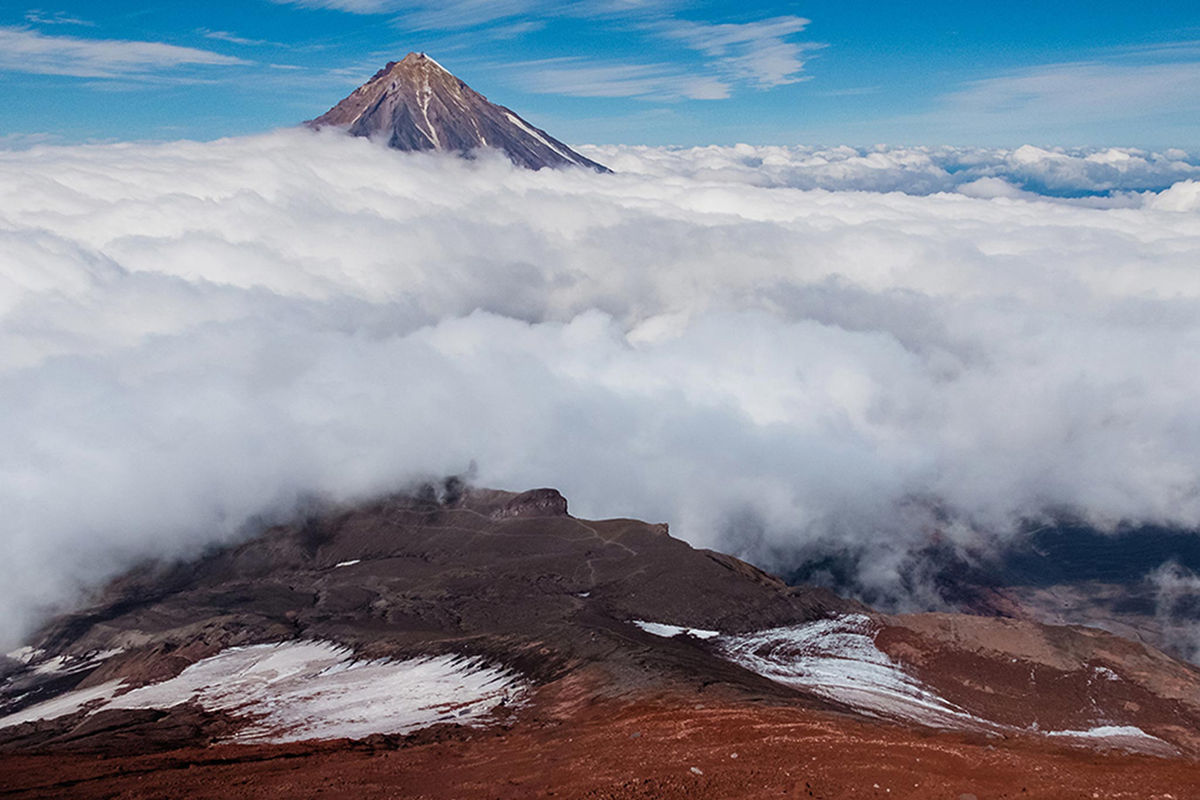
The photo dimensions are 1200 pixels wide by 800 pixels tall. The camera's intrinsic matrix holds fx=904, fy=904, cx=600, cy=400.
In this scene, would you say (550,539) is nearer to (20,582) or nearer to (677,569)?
(677,569)

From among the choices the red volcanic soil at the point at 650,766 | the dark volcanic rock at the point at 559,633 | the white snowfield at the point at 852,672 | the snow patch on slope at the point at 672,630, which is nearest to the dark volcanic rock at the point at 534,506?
the dark volcanic rock at the point at 559,633

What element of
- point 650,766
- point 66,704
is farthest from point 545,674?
point 66,704

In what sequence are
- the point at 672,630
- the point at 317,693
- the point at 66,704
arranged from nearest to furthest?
the point at 317,693, the point at 66,704, the point at 672,630

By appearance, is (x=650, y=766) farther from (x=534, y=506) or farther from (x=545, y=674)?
(x=534, y=506)

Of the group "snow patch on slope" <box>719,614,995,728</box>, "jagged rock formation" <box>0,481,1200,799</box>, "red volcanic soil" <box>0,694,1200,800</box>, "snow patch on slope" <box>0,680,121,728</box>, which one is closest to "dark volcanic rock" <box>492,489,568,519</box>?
"jagged rock formation" <box>0,481,1200,799</box>

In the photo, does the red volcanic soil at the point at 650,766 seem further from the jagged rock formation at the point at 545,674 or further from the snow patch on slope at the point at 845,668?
the snow patch on slope at the point at 845,668

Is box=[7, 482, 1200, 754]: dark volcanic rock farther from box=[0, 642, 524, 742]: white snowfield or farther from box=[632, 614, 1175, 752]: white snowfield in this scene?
box=[0, 642, 524, 742]: white snowfield
